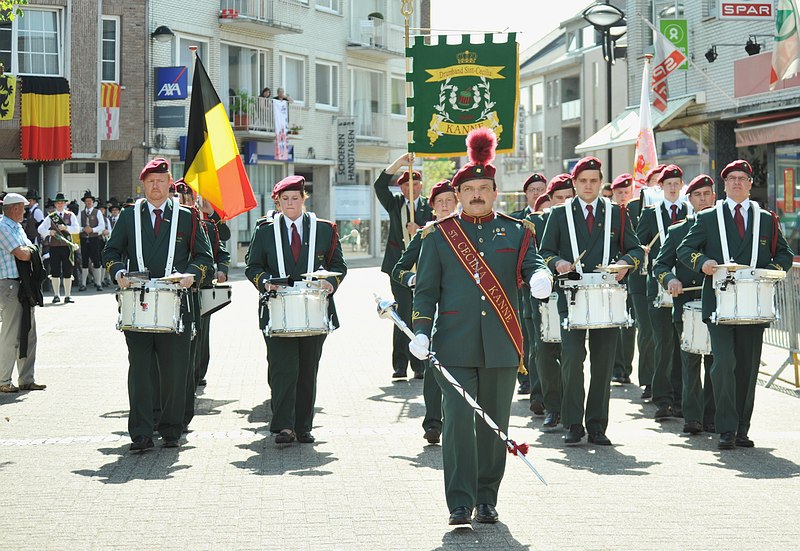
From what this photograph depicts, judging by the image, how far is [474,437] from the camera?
294 inches

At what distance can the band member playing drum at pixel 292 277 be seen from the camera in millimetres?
10180

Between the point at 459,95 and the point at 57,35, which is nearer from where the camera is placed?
the point at 459,95

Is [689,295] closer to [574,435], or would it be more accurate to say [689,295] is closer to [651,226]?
[651,226]

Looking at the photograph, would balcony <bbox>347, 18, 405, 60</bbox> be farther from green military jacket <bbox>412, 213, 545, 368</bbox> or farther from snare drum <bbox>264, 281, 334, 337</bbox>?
green military jacket <bbox>412, 213, 545, 368</bbox>

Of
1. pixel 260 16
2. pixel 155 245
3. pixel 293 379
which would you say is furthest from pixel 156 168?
pixel 260 16

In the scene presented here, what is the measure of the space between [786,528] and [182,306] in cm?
479

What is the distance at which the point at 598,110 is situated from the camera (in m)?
73.0

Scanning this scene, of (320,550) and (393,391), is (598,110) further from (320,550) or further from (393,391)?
(320,550)

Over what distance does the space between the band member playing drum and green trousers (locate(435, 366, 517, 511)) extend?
2627 millimetres

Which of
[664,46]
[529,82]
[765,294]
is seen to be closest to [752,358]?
[765,294]

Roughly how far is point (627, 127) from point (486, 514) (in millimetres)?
22715

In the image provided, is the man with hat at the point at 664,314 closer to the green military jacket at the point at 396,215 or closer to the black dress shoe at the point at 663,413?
the black dress shoe at the point at 663,413

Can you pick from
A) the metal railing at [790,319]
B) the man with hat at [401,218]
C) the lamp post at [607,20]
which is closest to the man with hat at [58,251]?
the lamp post at [607,20]

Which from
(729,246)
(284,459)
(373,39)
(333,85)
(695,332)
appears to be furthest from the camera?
(373,39)
